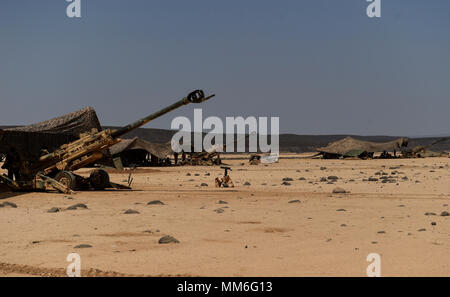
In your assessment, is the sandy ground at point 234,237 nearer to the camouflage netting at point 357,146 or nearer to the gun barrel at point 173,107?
the gun barrel at point 173,107

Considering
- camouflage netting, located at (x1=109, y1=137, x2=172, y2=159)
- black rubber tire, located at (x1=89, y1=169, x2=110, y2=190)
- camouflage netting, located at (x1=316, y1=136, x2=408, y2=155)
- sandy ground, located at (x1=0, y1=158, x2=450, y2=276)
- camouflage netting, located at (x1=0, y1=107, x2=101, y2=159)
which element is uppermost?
camouflage netting, located at (x1=0, y1=107, x2=101, y2=159)

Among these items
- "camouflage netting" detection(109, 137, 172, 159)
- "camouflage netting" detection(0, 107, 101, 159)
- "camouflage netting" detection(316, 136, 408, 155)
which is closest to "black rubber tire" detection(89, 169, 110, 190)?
"camouflage netting" detection(0, 107, 101, 159)

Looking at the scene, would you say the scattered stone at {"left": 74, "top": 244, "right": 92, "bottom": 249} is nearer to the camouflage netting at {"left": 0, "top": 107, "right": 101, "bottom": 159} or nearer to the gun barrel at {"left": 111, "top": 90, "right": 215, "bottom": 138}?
the gun barrel at {"left": 111, "top": 90, "right": 215, "bottom": 138}

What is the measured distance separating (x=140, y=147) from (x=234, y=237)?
142 ft

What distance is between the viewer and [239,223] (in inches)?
524

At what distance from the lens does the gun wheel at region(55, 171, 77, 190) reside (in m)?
23.0

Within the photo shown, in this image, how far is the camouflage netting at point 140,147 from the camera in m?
51.8

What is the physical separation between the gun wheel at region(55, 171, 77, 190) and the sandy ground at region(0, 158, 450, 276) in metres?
3.97

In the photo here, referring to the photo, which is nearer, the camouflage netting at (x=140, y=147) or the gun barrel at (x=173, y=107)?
the gun barrel at (x=173, y=107)

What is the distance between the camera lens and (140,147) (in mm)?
53969

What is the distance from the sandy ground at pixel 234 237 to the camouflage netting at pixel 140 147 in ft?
108

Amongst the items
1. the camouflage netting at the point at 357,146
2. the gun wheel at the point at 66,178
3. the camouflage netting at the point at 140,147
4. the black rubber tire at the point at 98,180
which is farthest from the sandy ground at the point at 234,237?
the camouflage netting at the point at 357,146

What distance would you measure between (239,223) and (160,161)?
45.2 metres
